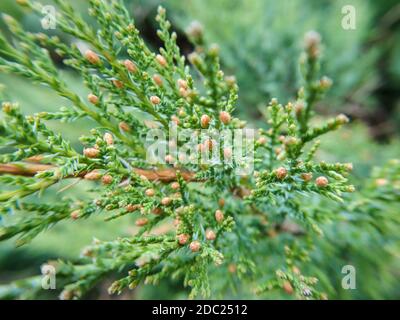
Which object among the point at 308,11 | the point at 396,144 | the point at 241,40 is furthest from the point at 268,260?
the point at 308,11

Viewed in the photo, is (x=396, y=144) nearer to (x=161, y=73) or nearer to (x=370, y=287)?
(x=370, y=287)

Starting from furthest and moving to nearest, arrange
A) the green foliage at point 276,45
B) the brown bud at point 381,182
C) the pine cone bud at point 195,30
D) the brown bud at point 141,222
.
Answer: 1. the green foliage at point 276,45
2. the brown bud at point 381,182
3. the brown bud at point 141,222
4. the pine cone bud at point 195,30

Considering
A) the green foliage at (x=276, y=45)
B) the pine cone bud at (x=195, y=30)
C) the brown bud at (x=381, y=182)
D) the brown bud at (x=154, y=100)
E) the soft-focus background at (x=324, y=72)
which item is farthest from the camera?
the green foliage at (x=276, y=45)

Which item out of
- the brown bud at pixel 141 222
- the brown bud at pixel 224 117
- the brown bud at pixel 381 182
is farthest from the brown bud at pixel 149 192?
the brown bud at pixel 381 182

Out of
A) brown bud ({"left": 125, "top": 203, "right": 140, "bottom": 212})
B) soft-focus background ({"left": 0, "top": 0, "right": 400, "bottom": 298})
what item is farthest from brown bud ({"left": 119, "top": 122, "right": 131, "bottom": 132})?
soft-focus background ({"left": 0, "top": 0, "right": 400, "bottom": 298})

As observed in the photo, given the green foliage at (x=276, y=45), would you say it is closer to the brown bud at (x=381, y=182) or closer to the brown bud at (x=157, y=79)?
the brown bud at (x=381, y=182)

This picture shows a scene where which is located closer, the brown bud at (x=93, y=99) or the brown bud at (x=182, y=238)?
the brown bud at (x=182, y=238)

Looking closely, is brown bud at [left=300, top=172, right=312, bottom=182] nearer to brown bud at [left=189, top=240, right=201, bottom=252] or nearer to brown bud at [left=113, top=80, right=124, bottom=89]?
brown bud at [left=189, top=240, right=201, bottom=252]
